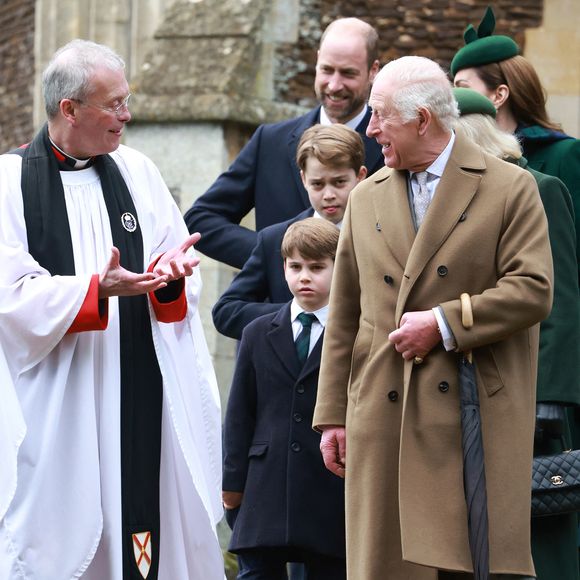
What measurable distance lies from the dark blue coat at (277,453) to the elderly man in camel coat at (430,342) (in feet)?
1.88

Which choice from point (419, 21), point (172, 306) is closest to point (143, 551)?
point (172, 306)

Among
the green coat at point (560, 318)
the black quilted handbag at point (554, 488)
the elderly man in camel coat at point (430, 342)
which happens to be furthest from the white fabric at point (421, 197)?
the black quilted handbag at point (554, 488)

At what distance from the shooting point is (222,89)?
1020 cm

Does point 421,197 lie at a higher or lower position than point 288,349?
higher

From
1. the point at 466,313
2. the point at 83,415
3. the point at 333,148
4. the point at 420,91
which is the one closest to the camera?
the point at 466,313

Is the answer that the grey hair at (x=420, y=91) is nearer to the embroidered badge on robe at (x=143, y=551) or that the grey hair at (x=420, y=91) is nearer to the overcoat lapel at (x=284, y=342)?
the overcoat lapel at (x=284, y=342)

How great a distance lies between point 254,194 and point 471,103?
1.77 m

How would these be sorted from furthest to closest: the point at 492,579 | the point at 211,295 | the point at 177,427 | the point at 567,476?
the point at 211,295
the point at 177,427
the point at 567,476
the point at 492,579

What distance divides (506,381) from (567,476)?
1.86ft

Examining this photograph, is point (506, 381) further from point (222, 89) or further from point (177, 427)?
point (222, 89)

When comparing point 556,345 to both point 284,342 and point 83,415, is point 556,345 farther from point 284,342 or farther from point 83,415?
point 83,415

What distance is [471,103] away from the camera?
5684 millimetres

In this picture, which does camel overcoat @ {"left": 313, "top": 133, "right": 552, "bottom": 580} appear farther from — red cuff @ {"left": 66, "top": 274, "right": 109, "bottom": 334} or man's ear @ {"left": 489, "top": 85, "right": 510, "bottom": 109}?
man's ear @ {"left": 489, "top": 85, "right": 510, "bottom": 109}

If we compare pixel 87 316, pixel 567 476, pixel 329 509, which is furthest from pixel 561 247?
pixel 87 316
